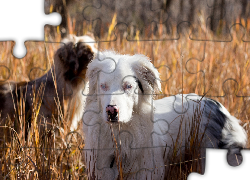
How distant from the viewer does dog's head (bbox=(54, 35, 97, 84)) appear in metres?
3.55

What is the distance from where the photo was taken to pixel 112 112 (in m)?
2.11

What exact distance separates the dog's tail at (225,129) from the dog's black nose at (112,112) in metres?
1.05

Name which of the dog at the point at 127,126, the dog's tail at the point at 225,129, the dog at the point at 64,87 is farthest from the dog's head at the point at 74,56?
the dog's tail at the point at 225,129

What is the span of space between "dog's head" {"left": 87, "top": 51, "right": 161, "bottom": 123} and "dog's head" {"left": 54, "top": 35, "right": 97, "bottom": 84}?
107 cm

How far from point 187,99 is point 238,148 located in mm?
608

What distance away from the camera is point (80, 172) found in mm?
3195

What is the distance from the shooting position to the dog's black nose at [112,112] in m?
2.10

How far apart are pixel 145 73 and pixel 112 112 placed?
48 centimetres

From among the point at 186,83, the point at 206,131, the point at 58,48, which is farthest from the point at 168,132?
the point at 58,48

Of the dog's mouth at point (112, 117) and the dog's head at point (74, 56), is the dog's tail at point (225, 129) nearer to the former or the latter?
the dog's mouth at point (112, 117)

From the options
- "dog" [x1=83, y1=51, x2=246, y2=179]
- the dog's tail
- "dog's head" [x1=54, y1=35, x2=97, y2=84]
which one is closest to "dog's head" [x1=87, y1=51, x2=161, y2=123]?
"dog" [x1=83, y1=51, x2=246, y2=179]

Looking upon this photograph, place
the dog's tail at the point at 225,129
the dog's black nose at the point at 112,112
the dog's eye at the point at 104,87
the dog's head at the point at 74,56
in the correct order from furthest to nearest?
1. the dog's head at the point at 74,56
2. the dog's tail at the point at 225,129
3. the dog's eye at the point at 104,87
4. the dog's black nose at the point at 112,112

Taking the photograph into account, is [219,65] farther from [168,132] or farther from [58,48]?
[58,48]

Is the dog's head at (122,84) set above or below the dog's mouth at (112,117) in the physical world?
above
